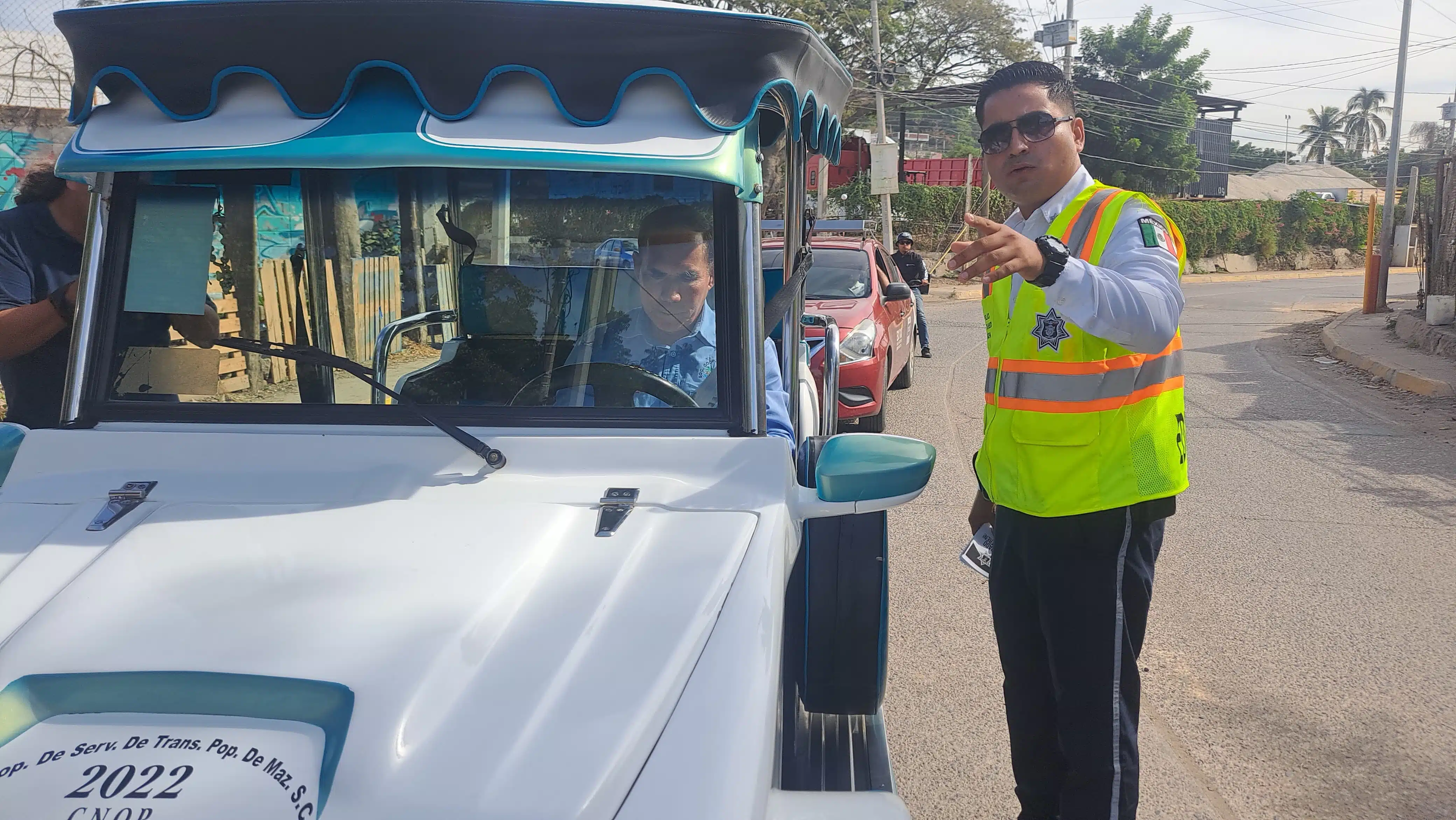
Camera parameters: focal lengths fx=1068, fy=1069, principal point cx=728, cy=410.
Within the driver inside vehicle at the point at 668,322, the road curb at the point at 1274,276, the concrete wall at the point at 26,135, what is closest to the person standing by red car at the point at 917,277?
the concrete wall at the point at 26,135

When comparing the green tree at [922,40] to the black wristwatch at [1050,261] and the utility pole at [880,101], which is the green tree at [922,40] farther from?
the black wristwatch at [1050,261]

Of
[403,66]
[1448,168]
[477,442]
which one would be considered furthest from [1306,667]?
[1448,168]

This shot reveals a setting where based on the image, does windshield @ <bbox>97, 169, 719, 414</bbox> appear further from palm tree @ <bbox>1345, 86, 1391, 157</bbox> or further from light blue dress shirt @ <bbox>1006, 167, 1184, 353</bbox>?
palm tree @ <bbox>1345, 86, 1391, 157</bbox>

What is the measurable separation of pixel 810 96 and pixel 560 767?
1.82 meters

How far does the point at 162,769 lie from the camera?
139 cm

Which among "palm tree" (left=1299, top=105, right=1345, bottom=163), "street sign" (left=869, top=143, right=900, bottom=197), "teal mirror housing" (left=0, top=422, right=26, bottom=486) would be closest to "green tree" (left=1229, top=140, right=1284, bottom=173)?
"palm tree" (left=1299, top=105, right=1345, bottom=163)

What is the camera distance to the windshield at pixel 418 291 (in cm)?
231

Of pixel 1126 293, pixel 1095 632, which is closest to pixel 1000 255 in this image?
pixel 1126 293

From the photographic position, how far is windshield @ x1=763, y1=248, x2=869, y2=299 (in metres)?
10.1

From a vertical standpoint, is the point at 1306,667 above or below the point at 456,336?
below

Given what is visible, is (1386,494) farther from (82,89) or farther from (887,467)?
(82,89)

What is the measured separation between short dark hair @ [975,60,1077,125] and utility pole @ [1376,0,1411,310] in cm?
2166

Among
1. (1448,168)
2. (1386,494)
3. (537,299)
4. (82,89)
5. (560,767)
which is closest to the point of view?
(560,767)

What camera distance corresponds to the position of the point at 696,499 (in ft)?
6.64
